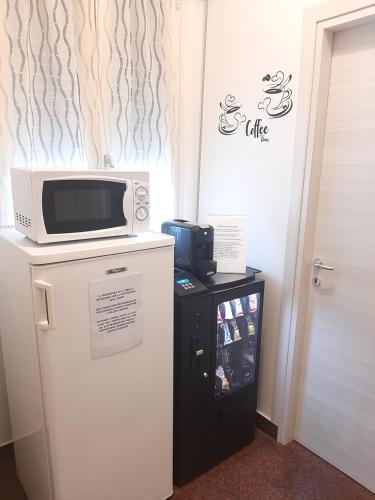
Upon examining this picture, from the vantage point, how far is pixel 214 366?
183cm

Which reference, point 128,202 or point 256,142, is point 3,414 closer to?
point 128,202

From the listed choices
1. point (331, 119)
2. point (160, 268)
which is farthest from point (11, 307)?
point (331, 119)

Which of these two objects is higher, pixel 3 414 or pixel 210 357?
pixel 210 357

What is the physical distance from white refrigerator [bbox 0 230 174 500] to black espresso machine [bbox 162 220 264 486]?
116 mm

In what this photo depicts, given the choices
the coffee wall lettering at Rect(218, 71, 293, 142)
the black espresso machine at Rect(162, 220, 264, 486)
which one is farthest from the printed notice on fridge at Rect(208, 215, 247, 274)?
the coffee wall lettering at Rect(218, 71, 293, 142)

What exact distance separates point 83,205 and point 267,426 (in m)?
1.72

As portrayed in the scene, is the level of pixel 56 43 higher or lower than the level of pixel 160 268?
higher

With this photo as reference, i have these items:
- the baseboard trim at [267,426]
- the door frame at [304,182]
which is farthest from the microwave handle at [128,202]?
the baseboard trim at [267,426]

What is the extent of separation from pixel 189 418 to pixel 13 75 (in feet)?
5.81

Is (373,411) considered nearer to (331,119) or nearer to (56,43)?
(331,119)

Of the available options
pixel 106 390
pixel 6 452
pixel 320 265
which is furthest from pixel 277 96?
pixel 6 452

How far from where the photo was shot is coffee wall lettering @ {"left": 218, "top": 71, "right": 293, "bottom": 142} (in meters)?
1.81

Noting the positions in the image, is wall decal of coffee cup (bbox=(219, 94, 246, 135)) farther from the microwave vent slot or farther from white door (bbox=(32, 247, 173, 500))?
the microwave vent slot

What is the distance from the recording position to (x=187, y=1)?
2.04 metres
